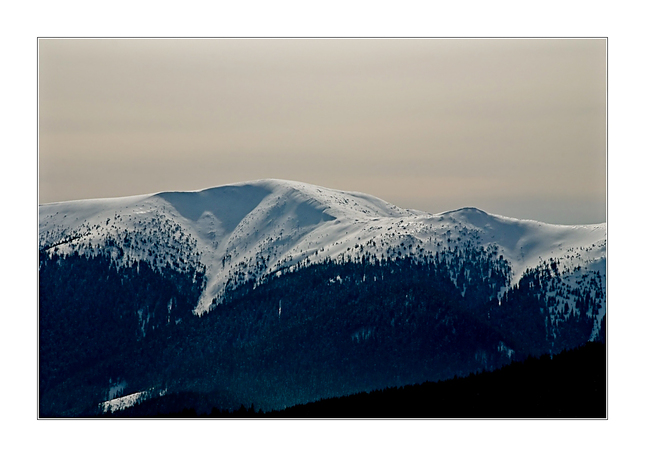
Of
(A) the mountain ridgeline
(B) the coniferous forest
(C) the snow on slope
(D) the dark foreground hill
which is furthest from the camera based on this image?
(C) the snow on slope

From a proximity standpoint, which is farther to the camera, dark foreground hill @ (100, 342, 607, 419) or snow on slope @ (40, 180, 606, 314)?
snow on slope @ (40, 180, 606, 314)

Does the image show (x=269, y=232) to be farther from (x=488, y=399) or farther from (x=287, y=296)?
(x=488, y=399)

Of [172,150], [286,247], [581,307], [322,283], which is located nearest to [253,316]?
[322,283]

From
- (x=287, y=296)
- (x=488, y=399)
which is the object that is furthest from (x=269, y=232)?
(x=488, y=399)

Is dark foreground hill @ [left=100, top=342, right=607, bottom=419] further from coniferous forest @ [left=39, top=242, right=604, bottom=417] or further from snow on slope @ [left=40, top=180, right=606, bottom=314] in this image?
snow on slope @ [left=40, top=180, right=606, bottom=314]

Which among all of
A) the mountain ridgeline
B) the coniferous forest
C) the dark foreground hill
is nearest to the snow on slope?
the mountain ridgeline

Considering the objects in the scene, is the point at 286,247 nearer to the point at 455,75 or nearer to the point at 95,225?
the point at 95,225

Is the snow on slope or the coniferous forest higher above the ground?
the snow on slope

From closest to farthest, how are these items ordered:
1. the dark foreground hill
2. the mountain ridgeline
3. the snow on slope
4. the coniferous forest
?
the dark foreground hill → the coniferous forest → the mountain ridgeline → the snow on slope
